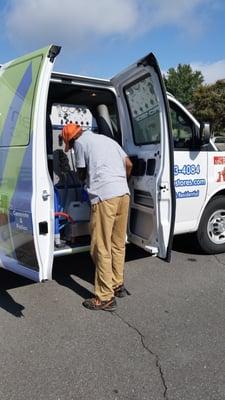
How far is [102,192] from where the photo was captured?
13.6 feet

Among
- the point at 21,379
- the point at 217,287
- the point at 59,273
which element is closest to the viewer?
the point at 21,379

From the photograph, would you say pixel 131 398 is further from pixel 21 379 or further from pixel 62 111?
pixel 62 111

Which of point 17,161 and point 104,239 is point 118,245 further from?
point 17,161

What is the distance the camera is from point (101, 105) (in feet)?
18.4

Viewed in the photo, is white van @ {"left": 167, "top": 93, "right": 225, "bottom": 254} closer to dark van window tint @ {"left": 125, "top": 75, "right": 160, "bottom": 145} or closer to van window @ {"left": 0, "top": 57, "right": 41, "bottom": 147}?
dark van window tint @ {"left": 125, "top": 75, "right": 160, "bottom": 145}

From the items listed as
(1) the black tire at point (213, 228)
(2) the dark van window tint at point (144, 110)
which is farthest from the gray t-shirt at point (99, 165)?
(1) the black tire at point (213, 228)

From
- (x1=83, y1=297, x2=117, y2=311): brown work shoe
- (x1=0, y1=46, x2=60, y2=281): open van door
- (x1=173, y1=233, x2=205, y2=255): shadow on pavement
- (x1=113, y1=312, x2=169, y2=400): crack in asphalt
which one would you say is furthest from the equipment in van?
(x1=113, y1=312, x2=169, y2=400): crack in asphalt

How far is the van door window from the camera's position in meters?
5.26

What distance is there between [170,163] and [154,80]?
83cm

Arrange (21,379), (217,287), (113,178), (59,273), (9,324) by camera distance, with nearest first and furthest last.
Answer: (21,379) → (9,324) → (113,178) → (217,287) → (59,273)

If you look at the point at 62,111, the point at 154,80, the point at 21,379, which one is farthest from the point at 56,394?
the point at 62,111

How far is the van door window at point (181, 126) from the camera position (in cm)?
526

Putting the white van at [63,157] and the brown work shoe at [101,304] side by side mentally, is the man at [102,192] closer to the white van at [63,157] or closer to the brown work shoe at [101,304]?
the brown work shoe at [101,304]

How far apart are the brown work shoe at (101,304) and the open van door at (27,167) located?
0.61 m
